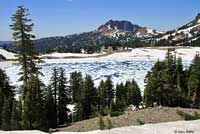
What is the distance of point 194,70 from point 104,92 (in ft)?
39.5

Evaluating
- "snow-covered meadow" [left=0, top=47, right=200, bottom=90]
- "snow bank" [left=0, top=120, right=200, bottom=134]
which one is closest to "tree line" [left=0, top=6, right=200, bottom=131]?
"snow bank" [left=0, top=120, right=200, bottom=134]

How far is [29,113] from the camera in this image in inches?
1081

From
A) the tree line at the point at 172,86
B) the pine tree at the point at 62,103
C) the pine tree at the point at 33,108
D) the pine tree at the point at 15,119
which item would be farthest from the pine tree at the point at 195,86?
the pine tree at the point at 15,119

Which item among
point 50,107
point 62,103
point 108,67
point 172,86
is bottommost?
point 108,67

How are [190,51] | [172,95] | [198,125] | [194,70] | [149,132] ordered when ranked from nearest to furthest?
[149,132] < [198,125] < [172,95] < [194,70] < [190,51]

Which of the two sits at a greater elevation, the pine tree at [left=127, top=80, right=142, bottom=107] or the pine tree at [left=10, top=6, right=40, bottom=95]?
the pine tree at [left=10, top=6, right=40, bottom=95]

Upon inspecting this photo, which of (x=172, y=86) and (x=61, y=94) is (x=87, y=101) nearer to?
(x=61, y=94)

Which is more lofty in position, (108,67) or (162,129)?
(162,129)

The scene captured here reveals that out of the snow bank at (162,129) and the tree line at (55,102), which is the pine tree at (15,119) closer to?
the tree line at (55,102)

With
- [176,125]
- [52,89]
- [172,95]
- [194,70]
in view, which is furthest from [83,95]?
[176,125]

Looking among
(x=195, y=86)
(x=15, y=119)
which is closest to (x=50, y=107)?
(x=15, y=119)

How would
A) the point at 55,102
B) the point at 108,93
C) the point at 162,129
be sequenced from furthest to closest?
the point at 108,93 < the point at 55,102 < the point at 162,129

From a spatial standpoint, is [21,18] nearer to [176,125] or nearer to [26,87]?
[26,87]

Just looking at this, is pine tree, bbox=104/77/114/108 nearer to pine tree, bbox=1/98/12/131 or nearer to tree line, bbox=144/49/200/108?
tree line, bbox=144/49/200/108
